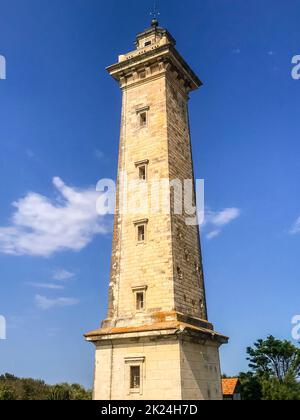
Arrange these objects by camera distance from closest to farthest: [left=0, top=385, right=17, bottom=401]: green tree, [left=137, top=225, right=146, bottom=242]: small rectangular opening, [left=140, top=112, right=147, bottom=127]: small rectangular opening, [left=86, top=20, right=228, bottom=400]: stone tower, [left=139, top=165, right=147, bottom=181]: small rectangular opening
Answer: [left=86, top=20, right=228, bottom=400]: stone tower, [left=137, top=225, right=146, bottom=242]: small rectangular opening, [left=139, top=165, right=147, bottom=181]: small rectangular opening, [left=140, top=112, right=147, bottom=127]: small rectangular opening, [left=0, top=385, right=17, bottom=401]: green tree

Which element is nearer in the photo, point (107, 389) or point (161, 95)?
point (107, 389)

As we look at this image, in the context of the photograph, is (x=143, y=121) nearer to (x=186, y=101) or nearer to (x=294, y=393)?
(x=186, y=101)

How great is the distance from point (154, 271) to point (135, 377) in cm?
462

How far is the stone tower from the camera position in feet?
54.3

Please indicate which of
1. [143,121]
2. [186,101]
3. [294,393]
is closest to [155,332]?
[143,121]

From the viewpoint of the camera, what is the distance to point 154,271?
1834 centimetres

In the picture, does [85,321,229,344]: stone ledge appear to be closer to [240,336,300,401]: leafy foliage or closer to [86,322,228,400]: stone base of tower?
[86,322,228,400]: stone base of tower

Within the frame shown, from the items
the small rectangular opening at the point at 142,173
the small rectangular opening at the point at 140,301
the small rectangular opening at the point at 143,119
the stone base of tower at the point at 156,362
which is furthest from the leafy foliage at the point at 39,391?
the small rectangular opening at the point at 143,119

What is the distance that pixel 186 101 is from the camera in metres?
25.4

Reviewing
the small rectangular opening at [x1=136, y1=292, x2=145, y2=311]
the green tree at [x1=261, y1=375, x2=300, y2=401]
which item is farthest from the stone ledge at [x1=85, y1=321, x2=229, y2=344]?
the green tree at [x1=261, y1=375, x2=300, y2=401]

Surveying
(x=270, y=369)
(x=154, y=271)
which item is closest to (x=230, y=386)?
(x=270, y=369)

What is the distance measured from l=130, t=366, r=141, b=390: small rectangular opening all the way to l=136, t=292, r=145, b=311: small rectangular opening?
2.55 m

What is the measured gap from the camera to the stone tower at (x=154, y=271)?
16.5 meters

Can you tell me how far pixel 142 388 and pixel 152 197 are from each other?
882 cm
